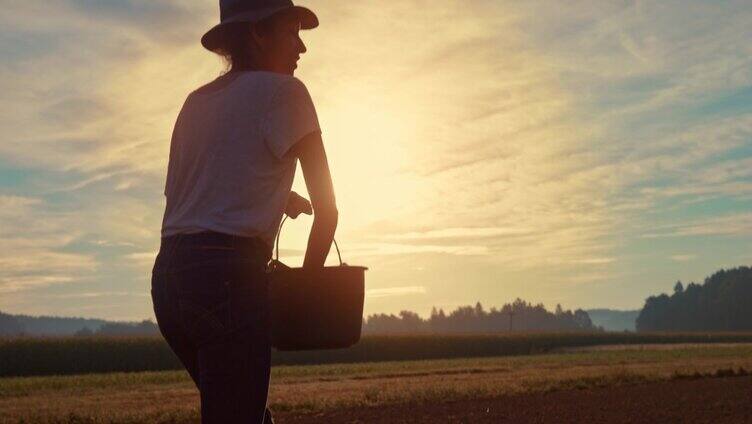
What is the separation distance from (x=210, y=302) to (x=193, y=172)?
39 cm

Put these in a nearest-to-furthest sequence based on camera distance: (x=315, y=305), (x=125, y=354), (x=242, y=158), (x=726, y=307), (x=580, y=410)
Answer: (x=242, y=158) → (x=315, y=305) → (x=580, y=410) → (x=125, y=354) → (x=726, y=307)

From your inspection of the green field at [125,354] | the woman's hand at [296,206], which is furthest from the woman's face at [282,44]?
the green field at [125,354]

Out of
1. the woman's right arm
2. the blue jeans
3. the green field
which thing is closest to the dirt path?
the woman's right arm

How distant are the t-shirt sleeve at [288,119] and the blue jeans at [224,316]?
27 cm

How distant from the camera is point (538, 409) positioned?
568 inches

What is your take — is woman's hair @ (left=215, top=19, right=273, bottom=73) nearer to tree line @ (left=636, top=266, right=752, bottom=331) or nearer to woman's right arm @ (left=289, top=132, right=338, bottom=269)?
woman's right arm @ (left=289, top=132, right=338, bottom=269)

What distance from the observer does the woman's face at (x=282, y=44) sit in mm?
2852

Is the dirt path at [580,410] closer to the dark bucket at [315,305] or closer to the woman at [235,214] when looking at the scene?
the dark bucket at [315,305]

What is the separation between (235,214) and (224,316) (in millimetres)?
268

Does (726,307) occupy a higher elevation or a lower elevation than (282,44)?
higher

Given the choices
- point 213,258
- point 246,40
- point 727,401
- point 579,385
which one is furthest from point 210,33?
point 579,385

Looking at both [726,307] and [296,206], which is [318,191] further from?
[726,307]

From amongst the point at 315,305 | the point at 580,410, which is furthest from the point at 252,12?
the point at 580,410

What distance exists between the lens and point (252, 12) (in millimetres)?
2846
